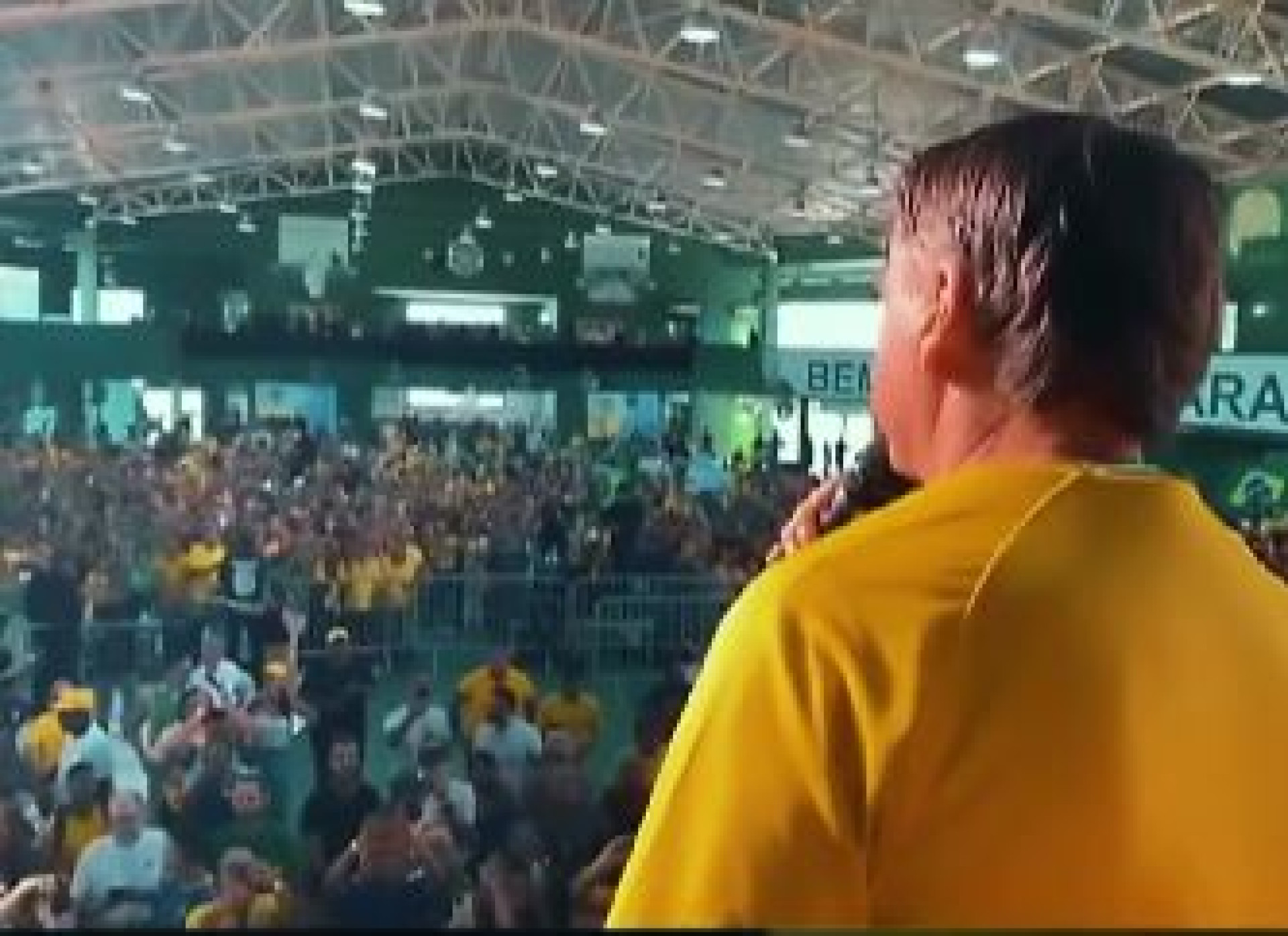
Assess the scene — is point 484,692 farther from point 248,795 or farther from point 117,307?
point 117,307

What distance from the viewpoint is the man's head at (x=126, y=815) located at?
8.15 feet

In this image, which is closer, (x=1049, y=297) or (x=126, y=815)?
(x=1049, y=297)

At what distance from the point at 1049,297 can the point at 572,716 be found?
2.33 metres

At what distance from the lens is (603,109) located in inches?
110

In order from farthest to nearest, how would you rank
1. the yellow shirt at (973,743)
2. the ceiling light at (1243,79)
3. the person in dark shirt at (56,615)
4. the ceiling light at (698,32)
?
the ceiling light at (1243,79)
the ceiling light at (698,32)
the person in dark shirt at (56,615)
the yellow shirt at (973,743)

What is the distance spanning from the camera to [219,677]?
258 cm

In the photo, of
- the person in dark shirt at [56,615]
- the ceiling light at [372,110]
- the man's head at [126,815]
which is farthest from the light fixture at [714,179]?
the man's head at [126,815]

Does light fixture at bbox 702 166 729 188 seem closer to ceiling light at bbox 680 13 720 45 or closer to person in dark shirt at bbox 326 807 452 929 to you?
ceiling light at bbox 680 13 720 45

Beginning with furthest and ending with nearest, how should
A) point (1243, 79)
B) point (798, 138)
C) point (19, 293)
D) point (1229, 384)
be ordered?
1. point (1243, 79)
2. point (798, 138)
3. point (19, 293)
4. point (1229, 384)

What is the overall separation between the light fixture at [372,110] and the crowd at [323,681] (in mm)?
406

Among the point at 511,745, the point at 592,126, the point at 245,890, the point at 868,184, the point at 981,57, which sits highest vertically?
the point at 981,57

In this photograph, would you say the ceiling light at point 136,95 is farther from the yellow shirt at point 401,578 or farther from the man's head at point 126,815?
the man's head at point 126,815

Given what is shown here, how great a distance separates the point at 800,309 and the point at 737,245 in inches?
6.3

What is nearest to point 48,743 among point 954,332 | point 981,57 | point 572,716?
point 572,716
